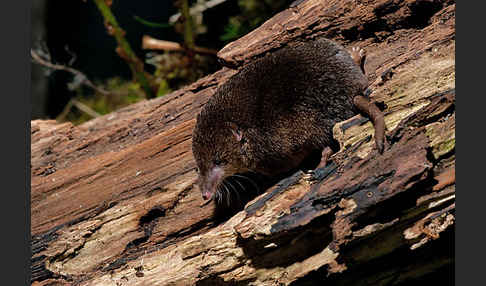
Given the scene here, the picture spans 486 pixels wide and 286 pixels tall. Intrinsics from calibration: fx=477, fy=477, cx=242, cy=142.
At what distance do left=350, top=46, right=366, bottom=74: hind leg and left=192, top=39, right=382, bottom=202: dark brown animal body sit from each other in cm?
8

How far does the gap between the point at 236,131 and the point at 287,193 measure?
52cm

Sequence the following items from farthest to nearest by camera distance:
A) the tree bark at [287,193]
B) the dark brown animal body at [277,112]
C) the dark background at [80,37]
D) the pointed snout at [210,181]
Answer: the dark background at [80,37]
the pointed snout at [210,181]
the dark brown animal body at [277,112]
the tree bark at [287,193]

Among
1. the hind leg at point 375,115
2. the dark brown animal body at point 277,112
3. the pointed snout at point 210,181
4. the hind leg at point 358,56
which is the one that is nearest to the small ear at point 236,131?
the dark brown animal body at point 277,112

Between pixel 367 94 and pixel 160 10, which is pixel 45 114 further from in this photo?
pixel 367 94

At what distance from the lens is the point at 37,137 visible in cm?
369

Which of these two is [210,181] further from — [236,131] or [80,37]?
[80,37]

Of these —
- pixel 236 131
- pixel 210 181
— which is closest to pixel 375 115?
pixel 236 131

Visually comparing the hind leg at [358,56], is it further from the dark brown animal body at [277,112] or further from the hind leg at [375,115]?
the hind leg at [375,115]

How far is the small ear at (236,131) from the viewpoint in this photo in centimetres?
272

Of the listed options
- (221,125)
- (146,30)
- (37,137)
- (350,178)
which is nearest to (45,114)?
(146,30)

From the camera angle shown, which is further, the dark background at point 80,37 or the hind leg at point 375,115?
the dark background at point 80,37

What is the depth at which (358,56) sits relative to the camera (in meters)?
2.80

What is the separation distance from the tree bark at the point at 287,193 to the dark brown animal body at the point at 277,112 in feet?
0.56

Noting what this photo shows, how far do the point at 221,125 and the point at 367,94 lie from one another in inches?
32.6
